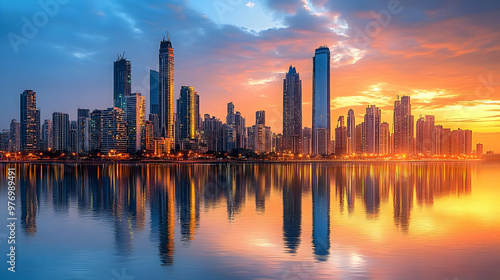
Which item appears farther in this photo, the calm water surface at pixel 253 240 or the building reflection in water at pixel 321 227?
the building reflection in water at pixel 321 227

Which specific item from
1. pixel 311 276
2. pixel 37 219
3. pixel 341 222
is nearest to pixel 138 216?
pixel 37 219

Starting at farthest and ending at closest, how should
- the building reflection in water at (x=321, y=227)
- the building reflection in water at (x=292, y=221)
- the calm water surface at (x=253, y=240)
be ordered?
the building reflection in water at (x=292, y=221) → the building reflection in water at (x=321, y=227) → the calm water surface at (x=253, y=240)

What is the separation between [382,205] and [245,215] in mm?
16872

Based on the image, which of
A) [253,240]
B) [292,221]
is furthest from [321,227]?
[253,240]

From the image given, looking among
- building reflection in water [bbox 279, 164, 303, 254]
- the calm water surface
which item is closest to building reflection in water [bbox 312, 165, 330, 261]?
the calm water surface

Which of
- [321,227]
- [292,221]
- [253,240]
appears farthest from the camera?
[292,221]

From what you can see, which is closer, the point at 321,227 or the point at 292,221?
the point at 321,227

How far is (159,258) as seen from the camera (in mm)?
21844

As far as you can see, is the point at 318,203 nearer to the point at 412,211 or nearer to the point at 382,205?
the point at 382,205

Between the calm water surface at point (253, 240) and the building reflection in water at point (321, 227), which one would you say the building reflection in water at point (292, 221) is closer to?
the calm water surface at point (253, 240)

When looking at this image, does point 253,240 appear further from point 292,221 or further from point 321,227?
point 292,221

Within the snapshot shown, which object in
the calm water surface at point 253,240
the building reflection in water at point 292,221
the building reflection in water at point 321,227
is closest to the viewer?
the calm water surface at point 253,240

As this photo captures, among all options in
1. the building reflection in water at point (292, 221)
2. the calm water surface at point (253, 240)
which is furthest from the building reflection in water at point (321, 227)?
the building reflection in water at point (292, 221)

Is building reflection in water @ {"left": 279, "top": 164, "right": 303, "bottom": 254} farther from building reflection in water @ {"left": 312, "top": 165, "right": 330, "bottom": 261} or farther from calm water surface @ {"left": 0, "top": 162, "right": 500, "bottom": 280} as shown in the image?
building reflection in water @ {"left": 312, "top": 165, "right": 330, "bottom": 261}
